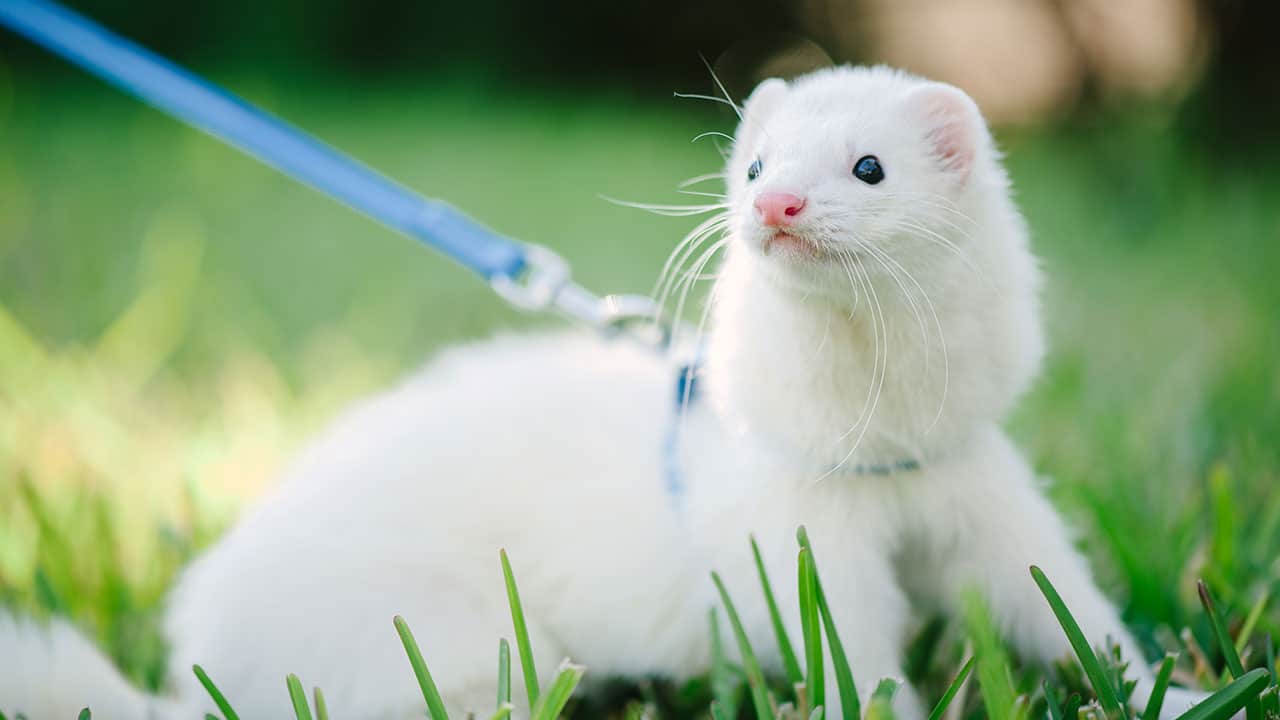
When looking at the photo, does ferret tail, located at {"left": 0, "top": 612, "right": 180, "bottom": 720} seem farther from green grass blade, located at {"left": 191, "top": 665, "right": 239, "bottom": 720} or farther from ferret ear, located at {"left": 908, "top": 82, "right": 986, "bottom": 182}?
ferret ear, located at {"left": 908, "top": 82, "right": 986, "bottom": 182}

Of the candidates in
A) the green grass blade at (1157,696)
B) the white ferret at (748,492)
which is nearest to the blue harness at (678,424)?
the white ferret at (748,492)

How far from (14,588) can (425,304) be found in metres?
2.12

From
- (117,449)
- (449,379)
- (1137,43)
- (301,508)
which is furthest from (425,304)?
(1137,43)

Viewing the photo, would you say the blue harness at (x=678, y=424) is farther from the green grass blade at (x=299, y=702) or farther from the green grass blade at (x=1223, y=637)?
the green grass blade at (x=1223, y=637)

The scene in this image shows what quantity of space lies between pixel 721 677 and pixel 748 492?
0.23 m

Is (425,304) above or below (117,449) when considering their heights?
above

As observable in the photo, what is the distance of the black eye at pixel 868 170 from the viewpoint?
105 cm

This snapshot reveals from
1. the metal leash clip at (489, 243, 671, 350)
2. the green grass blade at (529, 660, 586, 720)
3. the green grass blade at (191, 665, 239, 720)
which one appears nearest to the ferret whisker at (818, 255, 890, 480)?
the green grass blade at (529, 660, 586, 720)

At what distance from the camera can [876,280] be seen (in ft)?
3.40

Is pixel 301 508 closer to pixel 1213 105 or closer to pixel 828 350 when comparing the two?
pixel 828 350

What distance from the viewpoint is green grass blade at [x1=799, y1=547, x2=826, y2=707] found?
39.0 inches

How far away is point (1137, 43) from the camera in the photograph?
482 centimetres

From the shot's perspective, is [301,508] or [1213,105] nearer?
[301,508]

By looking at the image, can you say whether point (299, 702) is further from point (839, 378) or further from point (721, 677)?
point (839, 378)
